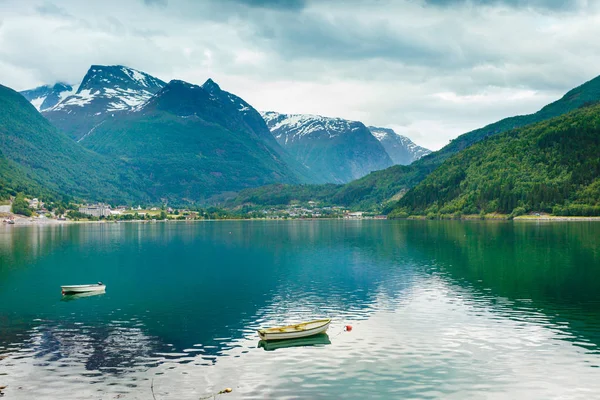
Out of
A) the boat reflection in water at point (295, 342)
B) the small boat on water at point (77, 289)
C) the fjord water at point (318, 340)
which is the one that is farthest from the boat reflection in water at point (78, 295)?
the boat reflection in water at point (295, 342)

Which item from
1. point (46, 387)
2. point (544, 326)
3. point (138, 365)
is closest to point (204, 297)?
point (138, 365)

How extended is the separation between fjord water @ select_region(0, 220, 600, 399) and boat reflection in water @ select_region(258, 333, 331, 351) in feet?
1.85

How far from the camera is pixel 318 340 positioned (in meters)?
55.9

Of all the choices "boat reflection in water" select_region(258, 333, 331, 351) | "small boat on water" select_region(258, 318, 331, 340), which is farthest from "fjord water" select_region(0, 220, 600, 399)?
"small boat on water" select_region(258, 318, 331, 340)

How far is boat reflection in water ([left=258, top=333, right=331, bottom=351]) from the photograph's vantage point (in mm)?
53666

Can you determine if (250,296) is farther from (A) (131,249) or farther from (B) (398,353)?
(A) (131,249)

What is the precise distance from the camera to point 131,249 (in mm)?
170750

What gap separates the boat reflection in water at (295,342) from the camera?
176 feet

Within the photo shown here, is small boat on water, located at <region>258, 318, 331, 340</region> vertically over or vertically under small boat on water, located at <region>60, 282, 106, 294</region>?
under

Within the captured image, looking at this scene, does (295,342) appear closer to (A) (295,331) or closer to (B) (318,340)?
(A) (295,331)

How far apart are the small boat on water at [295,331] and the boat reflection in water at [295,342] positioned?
0.41 m

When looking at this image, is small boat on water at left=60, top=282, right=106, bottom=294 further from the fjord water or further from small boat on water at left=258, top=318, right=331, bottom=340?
small boat on water at left=258, top=318, right=331, bottom=340

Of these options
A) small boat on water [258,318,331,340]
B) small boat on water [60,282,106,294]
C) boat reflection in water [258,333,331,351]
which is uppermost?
small boat on water [60,282,106,294]

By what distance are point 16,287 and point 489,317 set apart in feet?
242
